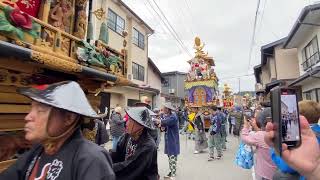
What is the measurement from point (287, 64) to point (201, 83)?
644 cm

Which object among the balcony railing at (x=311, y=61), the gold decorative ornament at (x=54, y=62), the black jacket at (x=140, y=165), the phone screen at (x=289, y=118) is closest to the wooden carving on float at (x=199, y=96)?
the balcony railing at (x=311, y=61)

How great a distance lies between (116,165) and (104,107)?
1254 centimetres

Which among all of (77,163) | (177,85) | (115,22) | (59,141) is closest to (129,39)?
(115,22)

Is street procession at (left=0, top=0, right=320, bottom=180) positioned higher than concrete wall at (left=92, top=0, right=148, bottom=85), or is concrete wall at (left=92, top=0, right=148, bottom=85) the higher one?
concrete wall at (left=92, top=0, right=148, bottom=85)

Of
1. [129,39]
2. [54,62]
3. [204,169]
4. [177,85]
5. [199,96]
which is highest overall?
[129,39]

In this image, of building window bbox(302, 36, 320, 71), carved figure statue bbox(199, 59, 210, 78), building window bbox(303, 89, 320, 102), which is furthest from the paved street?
carved figure statue bbox(199, 59, 210, 78)

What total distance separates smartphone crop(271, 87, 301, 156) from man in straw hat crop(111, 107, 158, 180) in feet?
6.09

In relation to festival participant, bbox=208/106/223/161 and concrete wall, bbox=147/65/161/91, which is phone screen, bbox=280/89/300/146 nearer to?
festival participant, bbox=208/106/223/161

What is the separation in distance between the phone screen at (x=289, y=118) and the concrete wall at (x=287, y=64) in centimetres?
1893

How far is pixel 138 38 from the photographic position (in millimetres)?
19688

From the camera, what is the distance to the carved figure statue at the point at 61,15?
4319mm

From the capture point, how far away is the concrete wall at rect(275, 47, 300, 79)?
1867 cm

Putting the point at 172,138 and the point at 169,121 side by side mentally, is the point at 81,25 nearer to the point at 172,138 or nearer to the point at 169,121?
the point at 169,121

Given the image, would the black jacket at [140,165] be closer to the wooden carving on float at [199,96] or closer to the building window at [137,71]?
the building window at [137,71]
